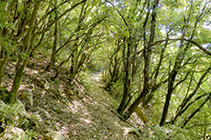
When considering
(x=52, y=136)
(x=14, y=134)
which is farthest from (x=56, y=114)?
(x=14, y=134)

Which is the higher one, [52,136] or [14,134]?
[14,134]

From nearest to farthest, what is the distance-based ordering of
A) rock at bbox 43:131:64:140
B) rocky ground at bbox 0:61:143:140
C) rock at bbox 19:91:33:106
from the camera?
rock at bbox 43:131:64:140 → rocky ground at bbox 0:61:143:140 → rock at bbox 19:91:33:106

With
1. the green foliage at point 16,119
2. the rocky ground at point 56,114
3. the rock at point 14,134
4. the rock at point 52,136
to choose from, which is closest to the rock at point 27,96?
the rocky ground at point 56,114

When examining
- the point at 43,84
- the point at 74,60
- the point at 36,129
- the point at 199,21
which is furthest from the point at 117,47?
the point at 36,129

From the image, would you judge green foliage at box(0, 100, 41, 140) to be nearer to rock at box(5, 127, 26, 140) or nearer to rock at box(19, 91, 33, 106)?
Result: rock at box(5, 127, 26, 140)

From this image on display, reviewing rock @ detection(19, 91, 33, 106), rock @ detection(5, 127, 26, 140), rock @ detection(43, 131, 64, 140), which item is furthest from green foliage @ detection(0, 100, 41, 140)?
rock @ detection(19, 91, 33, 106)

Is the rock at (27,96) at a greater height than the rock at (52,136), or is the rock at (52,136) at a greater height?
the rock at (27,96)

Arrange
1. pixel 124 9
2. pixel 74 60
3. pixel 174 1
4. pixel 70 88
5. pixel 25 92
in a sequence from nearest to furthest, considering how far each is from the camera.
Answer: pixel 25 92 → pixel 124 9 → pixel 174 1 → pixel 70 88 → pixel 74 60

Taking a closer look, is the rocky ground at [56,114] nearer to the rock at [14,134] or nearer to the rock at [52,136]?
the rock at [52,136]

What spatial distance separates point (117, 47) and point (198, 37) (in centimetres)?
634

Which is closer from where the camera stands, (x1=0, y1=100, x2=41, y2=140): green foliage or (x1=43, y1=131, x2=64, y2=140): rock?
(x1=0, y1=100, x2=41, y2=140): green foliage

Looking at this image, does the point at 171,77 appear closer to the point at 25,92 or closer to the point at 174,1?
the point at 174,1

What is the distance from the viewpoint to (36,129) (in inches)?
131

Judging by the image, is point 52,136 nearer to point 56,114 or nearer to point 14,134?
point 14,134
